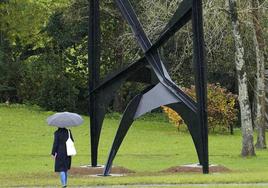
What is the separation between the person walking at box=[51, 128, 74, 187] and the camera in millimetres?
13336

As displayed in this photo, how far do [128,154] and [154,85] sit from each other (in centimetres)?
754

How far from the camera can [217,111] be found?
34844 millimetres

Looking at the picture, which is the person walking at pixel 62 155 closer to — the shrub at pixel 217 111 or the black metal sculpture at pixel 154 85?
the black metal sculpture at pixel 154 85

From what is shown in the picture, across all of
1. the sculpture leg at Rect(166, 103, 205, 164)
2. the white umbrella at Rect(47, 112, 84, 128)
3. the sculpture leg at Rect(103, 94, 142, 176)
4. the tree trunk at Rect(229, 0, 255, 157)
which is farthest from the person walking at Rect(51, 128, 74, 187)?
the tree trunk at Rect(229, 0, 255, 157)

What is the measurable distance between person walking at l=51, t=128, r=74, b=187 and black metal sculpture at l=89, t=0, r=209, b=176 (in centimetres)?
374

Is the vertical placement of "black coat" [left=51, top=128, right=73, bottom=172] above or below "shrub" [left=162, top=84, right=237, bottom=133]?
below

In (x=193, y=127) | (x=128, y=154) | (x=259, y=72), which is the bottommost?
(x=128, y=154)

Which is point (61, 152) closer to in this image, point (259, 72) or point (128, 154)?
point (128, 154)

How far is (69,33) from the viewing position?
138ft

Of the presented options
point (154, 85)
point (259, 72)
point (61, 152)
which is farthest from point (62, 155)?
point (259, 72)

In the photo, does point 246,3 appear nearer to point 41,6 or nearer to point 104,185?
point 104,185

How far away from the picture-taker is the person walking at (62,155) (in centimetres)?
1334

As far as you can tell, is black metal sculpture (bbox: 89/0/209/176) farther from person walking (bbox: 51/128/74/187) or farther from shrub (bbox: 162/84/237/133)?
shrub (bbox: 162/84/237/133)

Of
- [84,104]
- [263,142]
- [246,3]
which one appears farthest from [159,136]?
[84,104]
